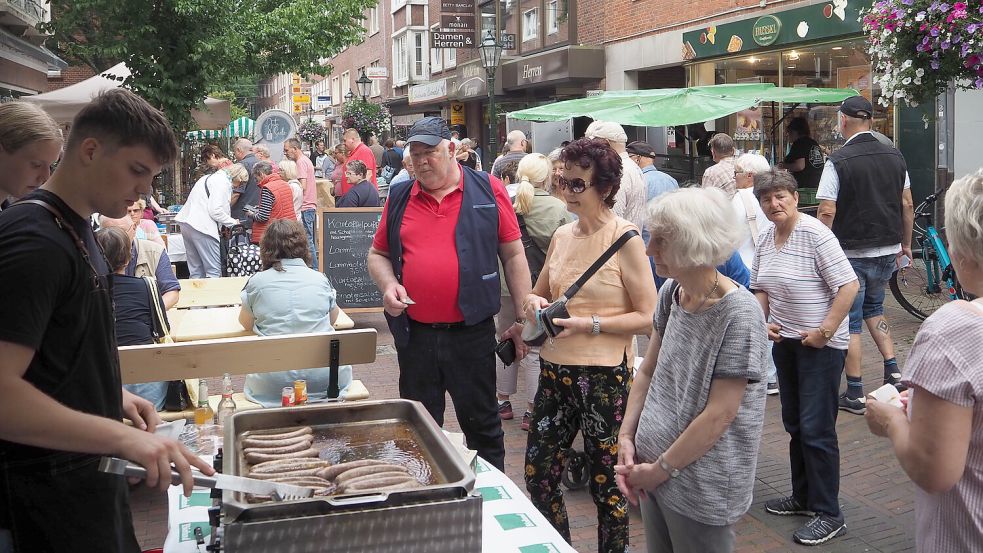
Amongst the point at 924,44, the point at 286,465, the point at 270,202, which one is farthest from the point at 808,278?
the point at 270,202

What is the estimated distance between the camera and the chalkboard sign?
10.2 meters

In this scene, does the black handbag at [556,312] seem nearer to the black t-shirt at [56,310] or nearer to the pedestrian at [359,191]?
the black t-shirt at [56,310]

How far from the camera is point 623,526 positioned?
3889 mm

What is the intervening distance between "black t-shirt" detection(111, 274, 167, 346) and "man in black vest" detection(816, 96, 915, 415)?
4.91 m

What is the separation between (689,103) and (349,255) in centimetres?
439

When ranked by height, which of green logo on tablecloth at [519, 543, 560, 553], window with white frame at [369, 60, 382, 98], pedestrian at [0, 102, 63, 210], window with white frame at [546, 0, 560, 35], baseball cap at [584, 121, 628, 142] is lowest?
green logo on tablecloth at [519, 543, 560, 553]

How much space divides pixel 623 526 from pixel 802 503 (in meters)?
1.54

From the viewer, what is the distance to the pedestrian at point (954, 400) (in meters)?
2.05

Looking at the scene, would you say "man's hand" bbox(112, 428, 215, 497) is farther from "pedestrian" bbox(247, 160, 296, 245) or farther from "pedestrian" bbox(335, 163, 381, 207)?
"pedestrian" bbox(335, 163, 381, 207)

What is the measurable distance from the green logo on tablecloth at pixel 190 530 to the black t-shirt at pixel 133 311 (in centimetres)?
236

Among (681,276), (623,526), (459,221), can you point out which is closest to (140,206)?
(459,221)

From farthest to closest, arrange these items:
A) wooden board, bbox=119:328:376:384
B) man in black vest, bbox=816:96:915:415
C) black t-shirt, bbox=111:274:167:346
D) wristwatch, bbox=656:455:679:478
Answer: man in black vest, bbox=816:96:915:415 < black t-shirt, bbox=111:274:167:346 < wooden board, bbox=119:328:376:384 < wristwatch, bbox=656:455:679:478

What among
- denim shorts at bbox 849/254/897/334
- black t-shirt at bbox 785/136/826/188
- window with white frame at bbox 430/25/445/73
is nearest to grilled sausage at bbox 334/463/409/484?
denim shorts at bbox 849/254/897/334

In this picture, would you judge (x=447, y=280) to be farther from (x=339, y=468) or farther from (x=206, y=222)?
(x=206, y=222)
